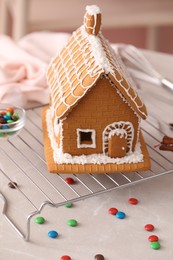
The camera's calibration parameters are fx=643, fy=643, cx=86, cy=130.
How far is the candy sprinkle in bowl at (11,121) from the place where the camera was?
1350 millimetres

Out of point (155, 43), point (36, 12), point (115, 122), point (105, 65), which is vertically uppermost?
point (105, 65)

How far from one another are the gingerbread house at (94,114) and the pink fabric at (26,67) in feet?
0.91

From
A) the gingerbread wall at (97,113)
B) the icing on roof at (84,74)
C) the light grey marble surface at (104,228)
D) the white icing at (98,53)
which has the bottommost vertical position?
the light grey marble surface at (104,228)

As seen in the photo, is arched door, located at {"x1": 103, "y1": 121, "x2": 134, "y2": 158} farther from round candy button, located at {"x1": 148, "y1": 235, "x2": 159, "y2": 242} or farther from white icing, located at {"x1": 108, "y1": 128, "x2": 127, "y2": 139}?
round candy button, located at {"x1": 148, "y1": 235, "x2": 159, "y2": 242}

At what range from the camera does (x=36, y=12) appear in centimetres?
256

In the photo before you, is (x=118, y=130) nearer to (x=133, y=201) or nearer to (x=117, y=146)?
(x=117, y=146)

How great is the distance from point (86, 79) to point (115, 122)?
11cm

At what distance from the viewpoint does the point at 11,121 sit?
4.50ft

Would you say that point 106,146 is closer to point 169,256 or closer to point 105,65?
point 105,65

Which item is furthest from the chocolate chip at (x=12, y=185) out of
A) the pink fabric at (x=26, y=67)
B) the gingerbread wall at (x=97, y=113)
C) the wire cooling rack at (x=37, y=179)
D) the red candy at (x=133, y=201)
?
the pink fabric at (x=26, y=67)

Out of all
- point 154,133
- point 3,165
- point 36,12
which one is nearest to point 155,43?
point 36,12

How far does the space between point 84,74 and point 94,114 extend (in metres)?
0.08

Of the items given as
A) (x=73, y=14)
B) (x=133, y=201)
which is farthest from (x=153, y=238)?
(x=73, y=14)

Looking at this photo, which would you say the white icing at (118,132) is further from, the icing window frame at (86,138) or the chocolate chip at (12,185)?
the chocolate chip at (12,185)
